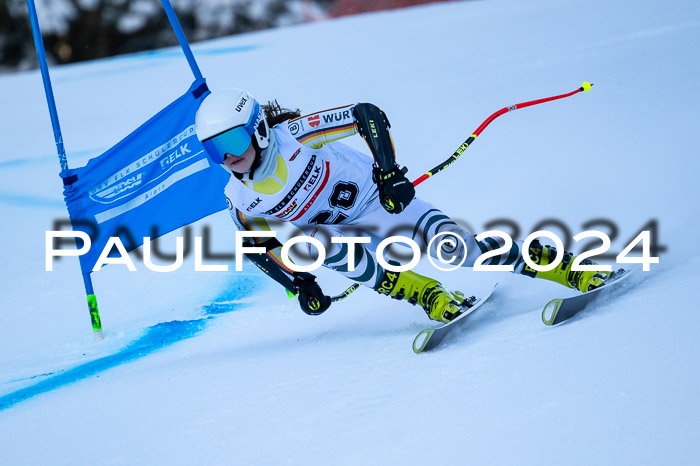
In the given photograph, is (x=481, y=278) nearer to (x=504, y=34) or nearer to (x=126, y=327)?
(x=126, y=327)

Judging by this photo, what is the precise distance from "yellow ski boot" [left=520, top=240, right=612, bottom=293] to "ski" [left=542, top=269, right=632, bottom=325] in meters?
0.08

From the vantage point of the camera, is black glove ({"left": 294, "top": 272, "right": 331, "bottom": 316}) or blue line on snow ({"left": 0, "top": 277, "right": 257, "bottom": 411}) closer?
black glove ({"left": 294, "top": 272, "right": 331, "bottom": 316})

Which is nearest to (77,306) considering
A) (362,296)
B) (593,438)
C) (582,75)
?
(362,296)

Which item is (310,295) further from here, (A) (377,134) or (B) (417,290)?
(A) (377,134)

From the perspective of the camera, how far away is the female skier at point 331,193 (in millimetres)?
2895

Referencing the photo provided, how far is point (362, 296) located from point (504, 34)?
4687 millimetres

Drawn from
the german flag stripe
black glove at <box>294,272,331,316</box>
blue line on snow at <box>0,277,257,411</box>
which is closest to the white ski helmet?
the german flag stripe

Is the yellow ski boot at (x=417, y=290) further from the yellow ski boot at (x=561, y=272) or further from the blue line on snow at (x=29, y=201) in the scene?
the blue line on snow at (x=29, y=201)

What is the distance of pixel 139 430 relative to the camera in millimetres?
2838

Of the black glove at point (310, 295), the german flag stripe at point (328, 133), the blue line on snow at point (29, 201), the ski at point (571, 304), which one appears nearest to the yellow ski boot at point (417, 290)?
the black glove at point (310, 295)

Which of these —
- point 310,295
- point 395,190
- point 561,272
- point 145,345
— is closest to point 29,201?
point 145,345

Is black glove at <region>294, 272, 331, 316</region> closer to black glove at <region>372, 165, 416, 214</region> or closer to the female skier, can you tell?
the female skier

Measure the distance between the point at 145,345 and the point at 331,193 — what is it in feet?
4.76

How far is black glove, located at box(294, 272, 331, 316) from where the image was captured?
3229 mm
